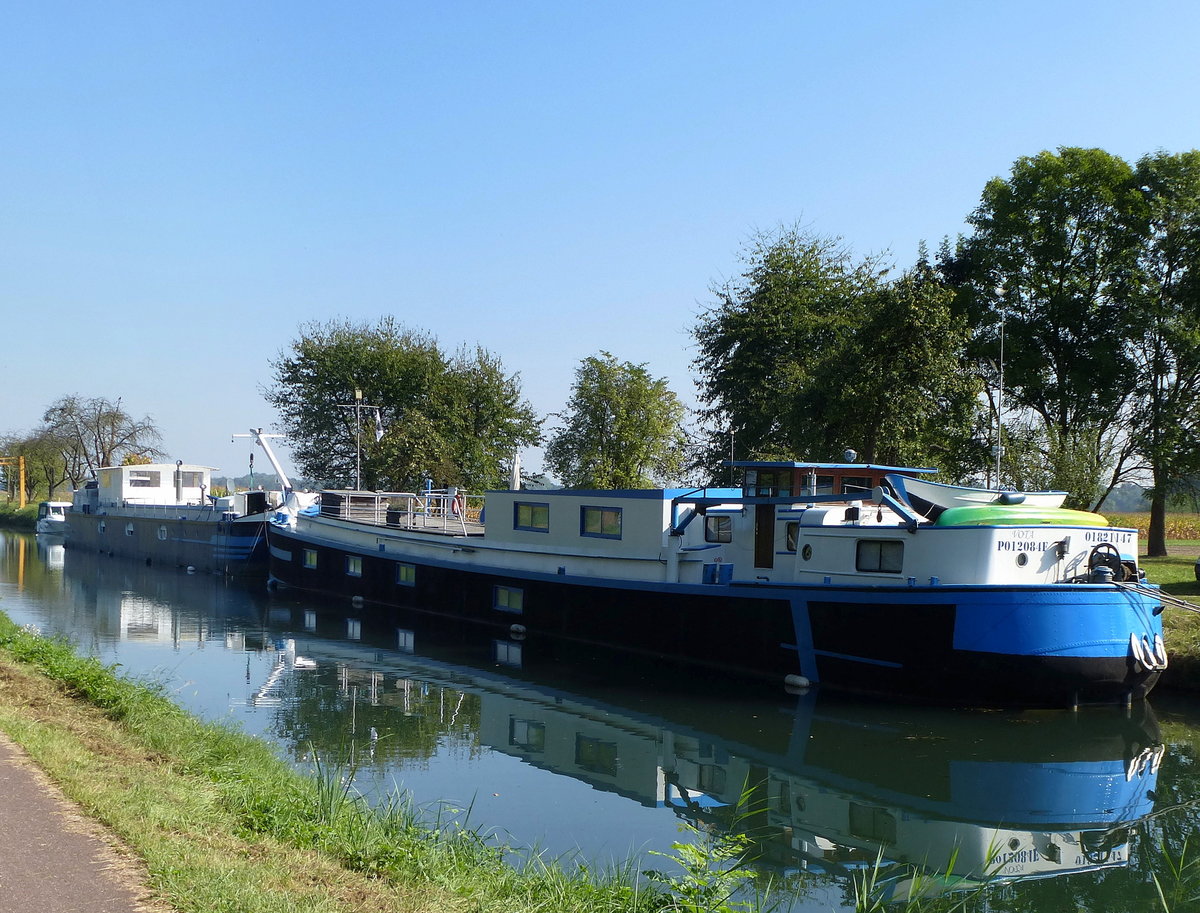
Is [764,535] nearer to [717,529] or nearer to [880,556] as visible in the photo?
[717,529]

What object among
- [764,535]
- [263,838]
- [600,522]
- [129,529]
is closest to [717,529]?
[764,535]

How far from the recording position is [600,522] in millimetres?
22766

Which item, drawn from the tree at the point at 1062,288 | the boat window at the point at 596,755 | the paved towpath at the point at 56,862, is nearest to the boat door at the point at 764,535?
the boat window at the point at 596,755

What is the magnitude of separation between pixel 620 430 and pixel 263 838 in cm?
3819

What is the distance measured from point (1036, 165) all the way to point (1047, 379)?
739 cm

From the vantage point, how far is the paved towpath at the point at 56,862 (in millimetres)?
5941

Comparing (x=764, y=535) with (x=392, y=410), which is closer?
(x=764, y=535)

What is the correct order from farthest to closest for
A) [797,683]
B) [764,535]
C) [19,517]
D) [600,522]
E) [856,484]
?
[19,517], [600,522], [856,484], [764,535], [797,683]

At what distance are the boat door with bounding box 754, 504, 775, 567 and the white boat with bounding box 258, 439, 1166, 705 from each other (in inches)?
1.6

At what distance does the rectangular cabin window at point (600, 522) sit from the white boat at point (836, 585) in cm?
5

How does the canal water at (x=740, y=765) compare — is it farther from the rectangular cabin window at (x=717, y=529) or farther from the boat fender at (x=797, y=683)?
the rectangular cabin window at (x=717, y=529)

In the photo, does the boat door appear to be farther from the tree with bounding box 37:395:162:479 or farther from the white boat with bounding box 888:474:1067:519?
the tree with bounding box 37:395:162:479

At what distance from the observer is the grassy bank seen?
659cm

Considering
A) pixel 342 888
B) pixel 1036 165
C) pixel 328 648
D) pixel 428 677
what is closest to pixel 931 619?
pixel 428 677
